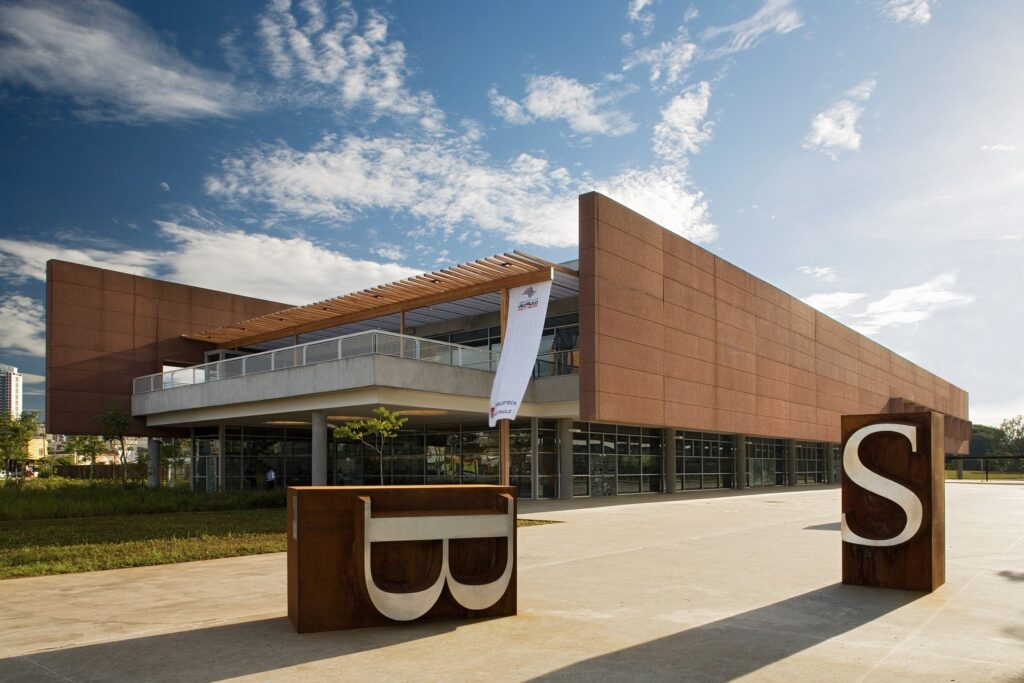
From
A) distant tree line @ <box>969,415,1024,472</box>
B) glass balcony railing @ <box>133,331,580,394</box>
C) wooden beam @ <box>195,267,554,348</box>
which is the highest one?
wooden beam @ <box>195,267,554,348</box>

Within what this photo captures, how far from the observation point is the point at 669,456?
39656 mm

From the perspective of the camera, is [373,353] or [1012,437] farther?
[1012,437]

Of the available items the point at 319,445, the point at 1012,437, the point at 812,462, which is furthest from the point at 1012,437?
the point at 319,445

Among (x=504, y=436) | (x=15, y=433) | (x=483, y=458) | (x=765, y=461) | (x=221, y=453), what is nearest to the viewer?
(x=504, y=436)

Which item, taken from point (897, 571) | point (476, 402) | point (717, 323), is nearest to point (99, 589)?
point (897, 571)

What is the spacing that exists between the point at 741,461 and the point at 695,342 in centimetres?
1182

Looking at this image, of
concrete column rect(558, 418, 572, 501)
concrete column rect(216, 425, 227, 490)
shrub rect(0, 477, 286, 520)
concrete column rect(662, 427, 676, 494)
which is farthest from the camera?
concrete column rect(662, 427, 676, 494)

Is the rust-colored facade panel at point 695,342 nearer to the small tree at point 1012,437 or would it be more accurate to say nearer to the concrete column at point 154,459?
the concrete column at point 154,459

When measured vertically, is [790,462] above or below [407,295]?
below

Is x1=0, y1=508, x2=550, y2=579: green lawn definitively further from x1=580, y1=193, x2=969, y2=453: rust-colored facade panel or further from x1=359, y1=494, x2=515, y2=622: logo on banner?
x1=580, y1=193, x2=969, y2=453: rust-colored facade panel

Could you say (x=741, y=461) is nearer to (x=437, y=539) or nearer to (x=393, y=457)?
(x=393, y=457)

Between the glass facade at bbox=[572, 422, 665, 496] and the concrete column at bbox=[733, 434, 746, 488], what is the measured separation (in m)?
8.38

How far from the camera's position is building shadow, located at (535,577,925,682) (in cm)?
605

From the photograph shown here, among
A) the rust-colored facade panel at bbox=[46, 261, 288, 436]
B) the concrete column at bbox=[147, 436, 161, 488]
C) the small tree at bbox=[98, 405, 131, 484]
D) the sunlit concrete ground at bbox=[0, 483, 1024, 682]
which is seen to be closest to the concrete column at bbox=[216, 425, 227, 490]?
the small tree at bbox=[98, 405, 131, 484]
